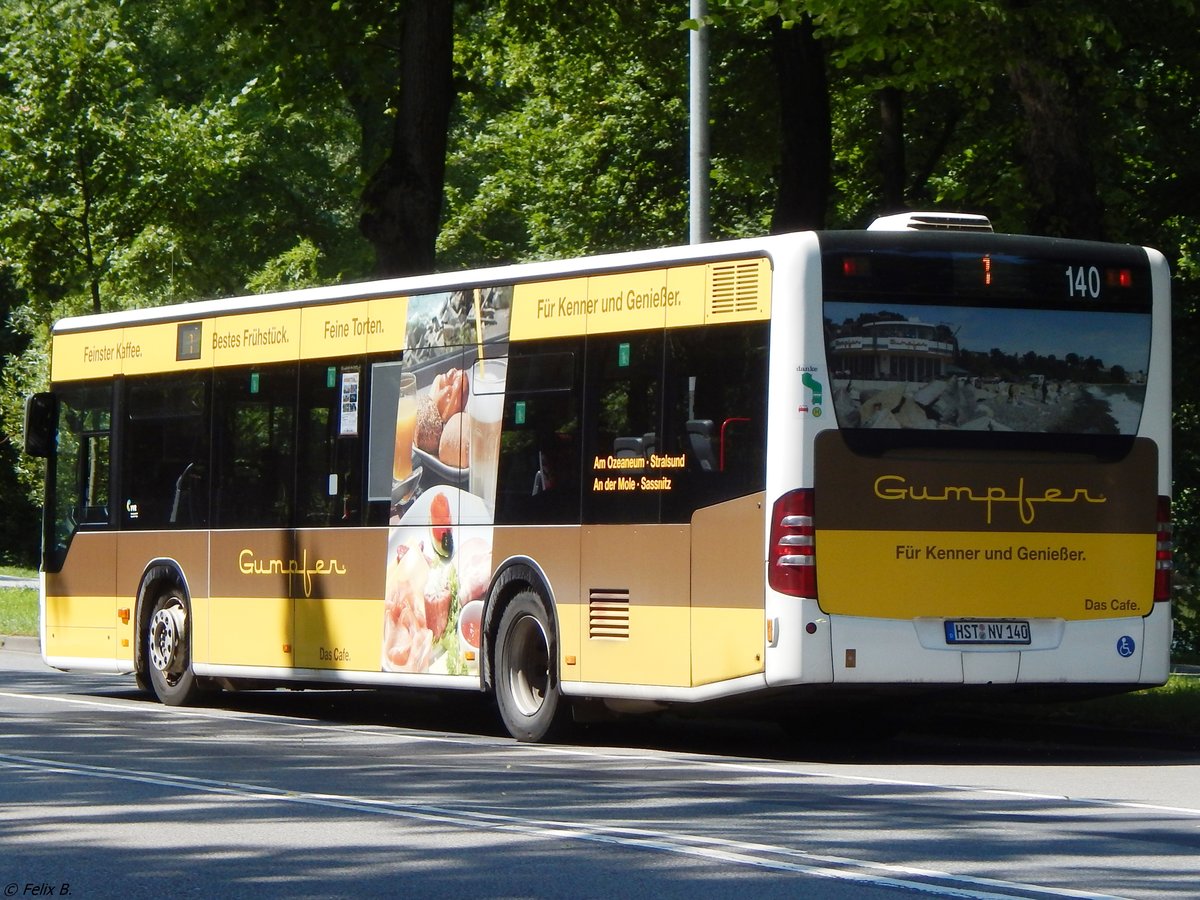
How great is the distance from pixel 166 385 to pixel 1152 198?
14.6 metres

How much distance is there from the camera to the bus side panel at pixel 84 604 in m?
18.6

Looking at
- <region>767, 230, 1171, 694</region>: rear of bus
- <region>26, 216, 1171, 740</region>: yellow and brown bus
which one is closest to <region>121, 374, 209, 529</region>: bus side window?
<region>26, 216, 1171, 740</region>: yellow and brown bus

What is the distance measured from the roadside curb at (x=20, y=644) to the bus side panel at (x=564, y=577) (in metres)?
→ 13.3

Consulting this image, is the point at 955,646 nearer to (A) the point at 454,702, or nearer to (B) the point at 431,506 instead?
(B) the point at 431,506

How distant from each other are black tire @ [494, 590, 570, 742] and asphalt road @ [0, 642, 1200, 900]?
280mm

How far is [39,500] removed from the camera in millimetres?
49562

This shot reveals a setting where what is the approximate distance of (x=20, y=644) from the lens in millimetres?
26094

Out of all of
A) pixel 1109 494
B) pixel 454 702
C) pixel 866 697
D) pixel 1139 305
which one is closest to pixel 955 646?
pixel 866 697

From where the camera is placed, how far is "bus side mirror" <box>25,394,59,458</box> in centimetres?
1906

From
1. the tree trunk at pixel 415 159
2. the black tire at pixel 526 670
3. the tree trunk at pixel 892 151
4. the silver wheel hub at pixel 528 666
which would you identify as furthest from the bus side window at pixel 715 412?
the tree trunk at pixel 892 151

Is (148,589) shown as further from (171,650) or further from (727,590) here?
(727,590)

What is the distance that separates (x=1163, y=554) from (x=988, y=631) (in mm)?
1404

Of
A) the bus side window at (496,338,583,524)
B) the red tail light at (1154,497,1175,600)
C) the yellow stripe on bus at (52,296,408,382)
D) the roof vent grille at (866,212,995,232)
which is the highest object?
the roof vent grille at (866,212,995,232)

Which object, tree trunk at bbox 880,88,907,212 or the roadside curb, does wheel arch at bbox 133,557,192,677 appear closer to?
the roadside curb
